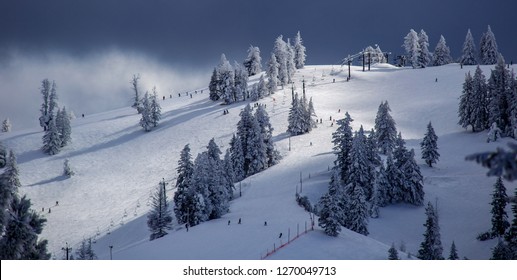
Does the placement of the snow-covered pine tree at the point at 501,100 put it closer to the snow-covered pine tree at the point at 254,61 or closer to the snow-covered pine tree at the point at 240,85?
the snow-covered pine tree at the point at 240,85

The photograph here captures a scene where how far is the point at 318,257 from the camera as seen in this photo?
3155 cm

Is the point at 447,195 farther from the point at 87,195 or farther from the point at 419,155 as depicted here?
the point at 87,195

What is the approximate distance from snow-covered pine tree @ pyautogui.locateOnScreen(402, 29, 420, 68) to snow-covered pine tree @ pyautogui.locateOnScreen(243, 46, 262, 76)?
1720 inches

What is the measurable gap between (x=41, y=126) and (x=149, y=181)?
162 ft

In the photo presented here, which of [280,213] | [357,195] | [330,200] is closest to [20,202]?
[330,200]

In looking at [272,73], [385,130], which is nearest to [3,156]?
[272,73]

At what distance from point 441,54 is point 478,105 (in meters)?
65.3

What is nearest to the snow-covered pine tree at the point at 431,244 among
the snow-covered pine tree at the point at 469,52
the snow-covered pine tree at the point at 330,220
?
the snow-covered pine tree at the point at 330,220

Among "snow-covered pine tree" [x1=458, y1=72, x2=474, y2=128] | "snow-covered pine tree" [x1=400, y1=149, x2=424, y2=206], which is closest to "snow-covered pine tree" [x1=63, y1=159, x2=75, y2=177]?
"snow-covered pine tree" [x1=400, y1=149, x2=424, y2=206]

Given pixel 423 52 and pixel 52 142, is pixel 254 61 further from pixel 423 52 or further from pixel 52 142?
pixel 52 142

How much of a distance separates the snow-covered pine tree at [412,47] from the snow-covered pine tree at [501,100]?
193 feet

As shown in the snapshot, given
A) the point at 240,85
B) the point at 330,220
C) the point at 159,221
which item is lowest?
the point at 159,221

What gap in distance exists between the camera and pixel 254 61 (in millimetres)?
155375

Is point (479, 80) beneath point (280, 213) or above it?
above
